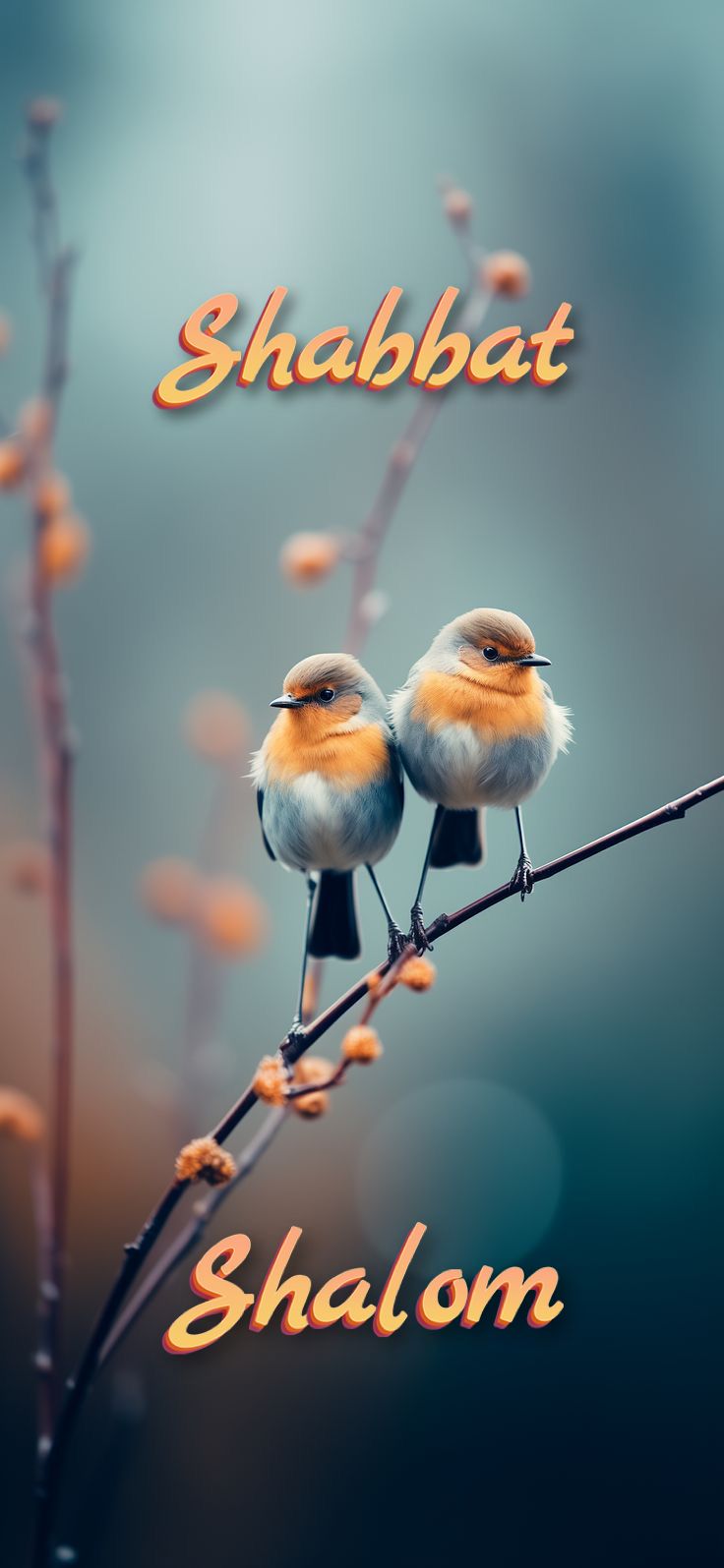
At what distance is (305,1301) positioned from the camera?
0.57 m

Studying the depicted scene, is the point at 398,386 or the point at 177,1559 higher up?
the point at 398,386

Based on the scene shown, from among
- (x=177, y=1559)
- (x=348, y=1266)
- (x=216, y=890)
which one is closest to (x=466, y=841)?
(x=216, y=890)

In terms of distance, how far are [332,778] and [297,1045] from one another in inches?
5.2

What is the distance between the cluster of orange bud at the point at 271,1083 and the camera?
1.28ft

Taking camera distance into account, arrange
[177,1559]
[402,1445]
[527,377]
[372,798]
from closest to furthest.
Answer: [372,798], [527,377], [177,1559], [402,1445]

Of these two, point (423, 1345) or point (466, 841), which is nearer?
point (466, 841)

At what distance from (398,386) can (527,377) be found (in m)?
0.08

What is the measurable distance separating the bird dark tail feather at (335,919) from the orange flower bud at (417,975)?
148mm

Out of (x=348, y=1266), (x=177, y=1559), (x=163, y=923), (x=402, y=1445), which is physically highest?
(x=163, y=923)

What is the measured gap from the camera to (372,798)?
1.60ft

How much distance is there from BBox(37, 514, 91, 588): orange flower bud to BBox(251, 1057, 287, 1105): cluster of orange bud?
0.28m

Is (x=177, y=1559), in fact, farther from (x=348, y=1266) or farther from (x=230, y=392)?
(x=230, y=392)

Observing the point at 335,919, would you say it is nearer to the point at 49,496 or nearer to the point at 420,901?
the point at 420,901

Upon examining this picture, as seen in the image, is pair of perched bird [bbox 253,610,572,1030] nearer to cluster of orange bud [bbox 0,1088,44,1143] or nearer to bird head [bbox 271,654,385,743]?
bird head [bbox 271,654,385,743]
